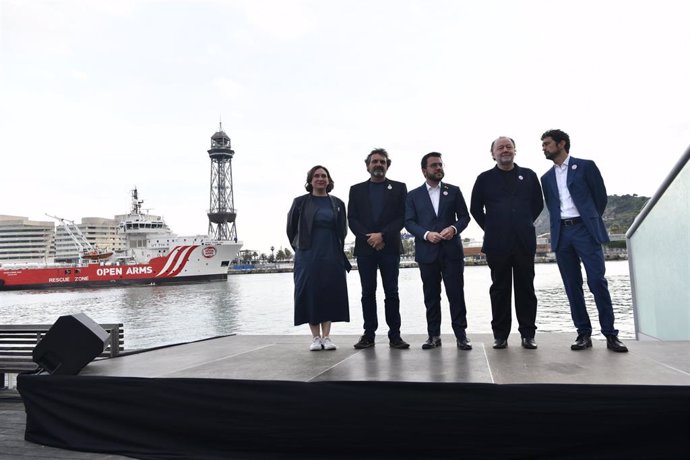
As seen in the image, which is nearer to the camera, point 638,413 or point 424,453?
point 638,413

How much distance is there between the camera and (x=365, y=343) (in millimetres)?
3918

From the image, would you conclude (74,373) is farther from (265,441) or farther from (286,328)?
(286,328)

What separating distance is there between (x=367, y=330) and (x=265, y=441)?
1.58 metres

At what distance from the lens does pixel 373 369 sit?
2.80 meters

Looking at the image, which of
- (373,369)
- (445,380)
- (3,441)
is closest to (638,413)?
(445,380)

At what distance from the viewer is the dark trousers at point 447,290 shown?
3520 mm

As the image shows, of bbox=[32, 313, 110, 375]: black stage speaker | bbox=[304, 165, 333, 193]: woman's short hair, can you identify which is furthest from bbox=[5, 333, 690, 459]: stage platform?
bbox=[304, 165, 333, 193]: woman's short hair

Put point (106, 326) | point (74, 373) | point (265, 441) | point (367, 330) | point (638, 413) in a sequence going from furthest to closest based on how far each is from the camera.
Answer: point (106, 326)
point (367, 330)
point (74, 373)
point (265, 441)
point (638, 413)

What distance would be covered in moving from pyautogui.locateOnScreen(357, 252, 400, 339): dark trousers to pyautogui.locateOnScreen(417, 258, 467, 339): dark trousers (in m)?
0.26

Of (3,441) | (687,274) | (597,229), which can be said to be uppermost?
(597,229)

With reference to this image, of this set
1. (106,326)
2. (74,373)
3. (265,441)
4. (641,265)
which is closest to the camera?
(265,441)

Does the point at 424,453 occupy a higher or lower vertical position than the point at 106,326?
lower

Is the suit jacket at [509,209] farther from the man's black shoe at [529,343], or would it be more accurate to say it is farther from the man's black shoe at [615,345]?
the man's black shoe at [615,345]

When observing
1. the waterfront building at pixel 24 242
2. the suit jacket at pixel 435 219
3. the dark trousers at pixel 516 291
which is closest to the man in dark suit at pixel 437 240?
the suit jacket at pixel 435 219
